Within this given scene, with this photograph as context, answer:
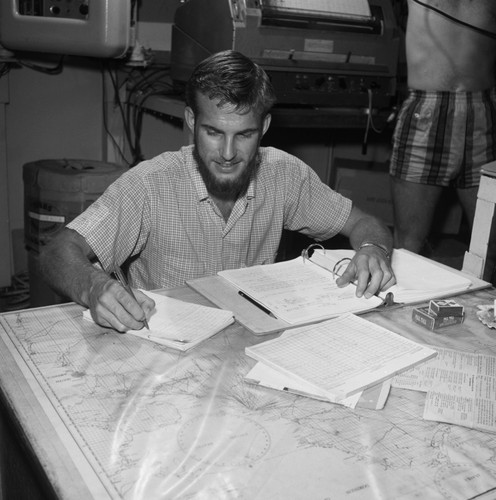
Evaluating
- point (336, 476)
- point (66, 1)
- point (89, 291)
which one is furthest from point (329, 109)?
point (336, 476)

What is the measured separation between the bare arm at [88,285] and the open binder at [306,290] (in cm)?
18

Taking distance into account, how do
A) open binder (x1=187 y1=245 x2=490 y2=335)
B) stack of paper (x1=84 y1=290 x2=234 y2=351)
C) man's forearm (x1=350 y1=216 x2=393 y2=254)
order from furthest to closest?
1. man's forearm (x1=350 y1=216 x2=393 y2=254)
2. open binder (x1=187 y1=245 x2=490 y2=335)
3. stack of paper (x1=84 y1=290 x2=234 y2=351)

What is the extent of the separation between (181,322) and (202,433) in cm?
30

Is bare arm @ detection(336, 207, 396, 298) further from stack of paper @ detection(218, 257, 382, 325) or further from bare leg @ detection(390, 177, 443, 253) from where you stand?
bare leg @ detection(390, 177, 443, 253)

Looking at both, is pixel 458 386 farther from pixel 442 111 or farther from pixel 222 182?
pixel 442 111

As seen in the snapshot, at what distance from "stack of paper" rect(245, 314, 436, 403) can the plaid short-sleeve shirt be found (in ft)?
1.61

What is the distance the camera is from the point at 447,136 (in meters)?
2.07

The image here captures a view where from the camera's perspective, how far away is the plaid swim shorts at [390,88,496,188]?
80.3 inches

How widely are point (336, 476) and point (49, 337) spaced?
0.50 metres

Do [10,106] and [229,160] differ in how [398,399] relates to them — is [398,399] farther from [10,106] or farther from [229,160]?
[10,106]

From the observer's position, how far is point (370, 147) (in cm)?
331

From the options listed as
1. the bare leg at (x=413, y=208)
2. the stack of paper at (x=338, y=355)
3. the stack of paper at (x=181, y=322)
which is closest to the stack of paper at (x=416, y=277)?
the stack of paper at (x=338, y=355)

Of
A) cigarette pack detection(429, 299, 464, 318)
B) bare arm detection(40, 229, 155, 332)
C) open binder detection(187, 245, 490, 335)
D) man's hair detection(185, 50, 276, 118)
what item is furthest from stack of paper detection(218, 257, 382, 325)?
man's hair detection(185, 50, 276, 118)

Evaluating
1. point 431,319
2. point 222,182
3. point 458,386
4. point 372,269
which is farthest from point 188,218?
point 458,386
